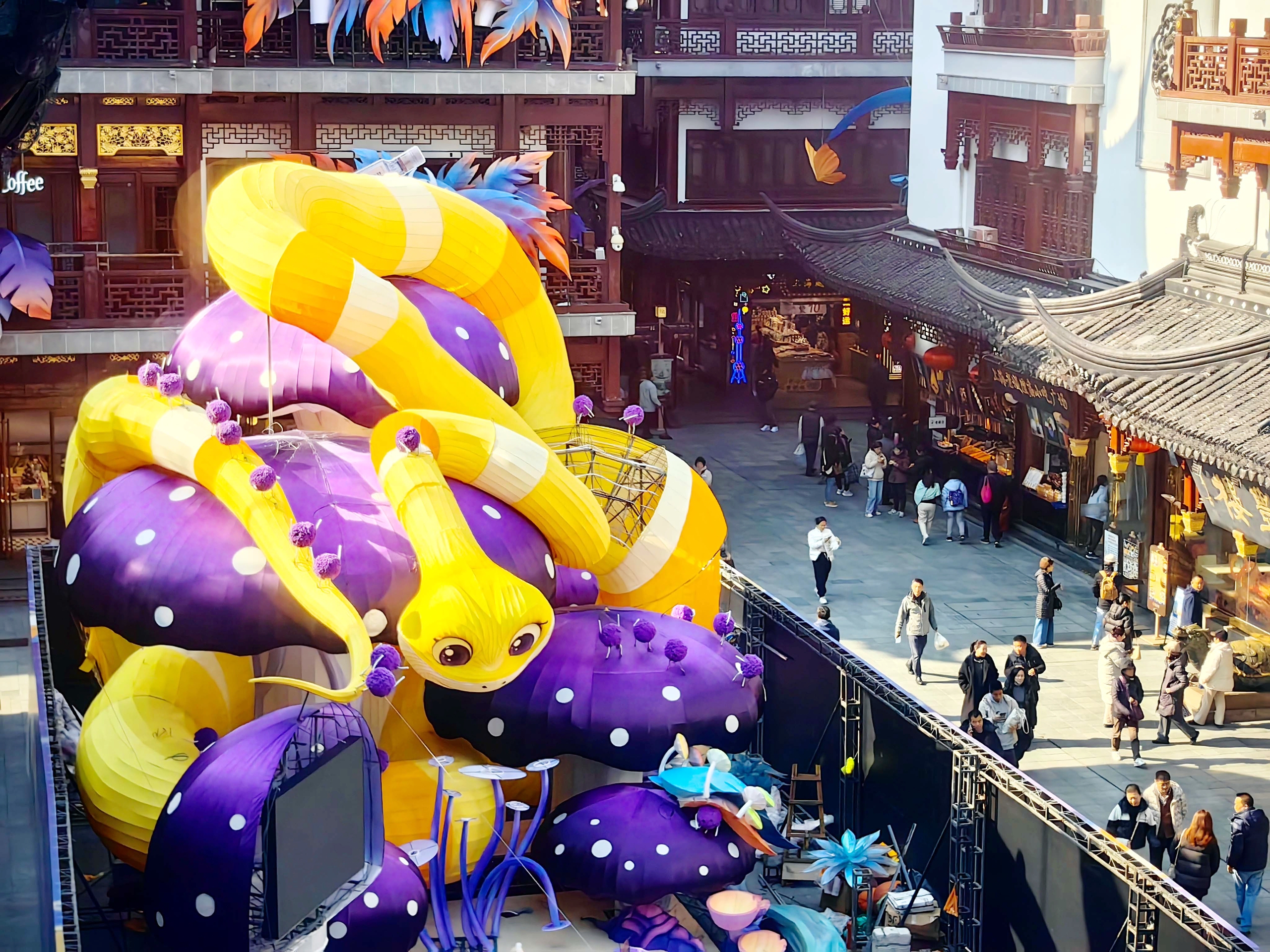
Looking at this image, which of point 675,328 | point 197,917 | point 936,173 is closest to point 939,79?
point 936,173

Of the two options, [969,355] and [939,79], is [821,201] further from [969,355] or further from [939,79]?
[969,355]

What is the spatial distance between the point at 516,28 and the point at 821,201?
19606 millimetres

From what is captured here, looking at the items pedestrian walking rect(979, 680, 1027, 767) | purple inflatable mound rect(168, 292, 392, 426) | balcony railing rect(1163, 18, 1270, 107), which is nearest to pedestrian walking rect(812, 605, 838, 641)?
pedestrian walking rect(979, 680, 1027, 767)

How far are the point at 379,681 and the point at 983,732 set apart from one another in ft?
30.7

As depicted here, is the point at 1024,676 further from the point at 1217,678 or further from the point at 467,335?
the point at 467,335

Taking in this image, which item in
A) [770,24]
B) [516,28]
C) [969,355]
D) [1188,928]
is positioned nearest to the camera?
[1188,928]

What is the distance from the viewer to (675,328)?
5125cm

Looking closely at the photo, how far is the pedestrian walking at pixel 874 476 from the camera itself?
38844 millimetres

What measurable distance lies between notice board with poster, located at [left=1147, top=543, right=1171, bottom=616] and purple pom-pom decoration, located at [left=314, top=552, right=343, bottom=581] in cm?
1763

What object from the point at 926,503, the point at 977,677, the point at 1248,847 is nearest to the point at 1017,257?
the point at 926,503

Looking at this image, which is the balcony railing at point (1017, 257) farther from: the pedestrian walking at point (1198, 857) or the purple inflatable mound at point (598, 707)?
the purple inflatable mound at point (598, 707)

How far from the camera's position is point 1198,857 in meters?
20.5

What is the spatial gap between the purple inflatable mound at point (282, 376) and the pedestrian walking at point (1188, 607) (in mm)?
14069

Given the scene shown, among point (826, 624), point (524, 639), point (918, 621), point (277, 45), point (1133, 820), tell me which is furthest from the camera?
point (277, 45)
